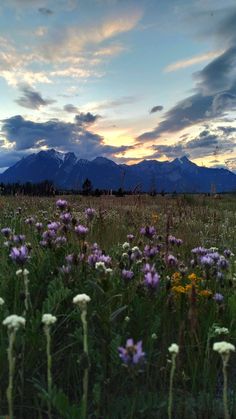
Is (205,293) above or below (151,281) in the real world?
below

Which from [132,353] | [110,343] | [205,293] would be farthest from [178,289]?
[132,353]

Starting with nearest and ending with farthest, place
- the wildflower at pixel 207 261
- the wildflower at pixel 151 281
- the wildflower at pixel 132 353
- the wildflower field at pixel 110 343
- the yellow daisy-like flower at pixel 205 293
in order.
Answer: the wildflower at pixel 132 353
the wildflower field at pixel 110 343
the wildflower at pixel 151 281
the yellow daisy-like flower at pixel 205 293
the wildflower at pixel 207 261

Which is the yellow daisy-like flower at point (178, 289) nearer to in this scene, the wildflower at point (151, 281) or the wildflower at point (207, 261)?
the wildflower at point (207, 261)

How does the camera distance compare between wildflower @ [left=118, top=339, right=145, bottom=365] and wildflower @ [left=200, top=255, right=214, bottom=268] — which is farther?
wildflower @ [left=200, top=255, right=214, bottom=268]

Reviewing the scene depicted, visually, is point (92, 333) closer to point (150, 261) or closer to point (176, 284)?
point (176, 284)

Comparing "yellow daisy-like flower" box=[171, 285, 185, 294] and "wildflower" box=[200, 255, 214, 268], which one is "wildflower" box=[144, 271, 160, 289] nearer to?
"yellow daisy-like flower" box=[171, 285, 185, 294]

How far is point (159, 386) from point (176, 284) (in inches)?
44.8

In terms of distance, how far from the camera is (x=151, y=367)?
312 centimetres

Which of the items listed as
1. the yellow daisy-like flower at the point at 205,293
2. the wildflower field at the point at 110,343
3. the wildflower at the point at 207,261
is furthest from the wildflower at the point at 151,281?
the wildflower at the point at 207,261

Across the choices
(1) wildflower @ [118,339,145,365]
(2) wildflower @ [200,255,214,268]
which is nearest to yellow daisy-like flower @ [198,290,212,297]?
→ (2) wildflower @ [200,255,214,268]

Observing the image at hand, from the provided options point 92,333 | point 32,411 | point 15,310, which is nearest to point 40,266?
point 15,310

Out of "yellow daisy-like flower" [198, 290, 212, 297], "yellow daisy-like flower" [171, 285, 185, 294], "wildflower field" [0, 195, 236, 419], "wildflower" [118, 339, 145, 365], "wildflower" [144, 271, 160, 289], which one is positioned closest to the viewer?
"wildflower" [118, 339, 145, 365]

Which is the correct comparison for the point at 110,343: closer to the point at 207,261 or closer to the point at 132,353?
the point at 132,353

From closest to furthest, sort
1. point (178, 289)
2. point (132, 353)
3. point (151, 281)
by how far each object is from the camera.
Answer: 1. point (132, 353)
2. point (151, 281)
3. point (178, 289)
